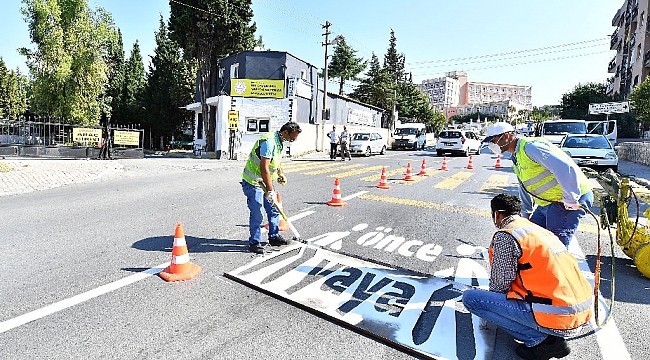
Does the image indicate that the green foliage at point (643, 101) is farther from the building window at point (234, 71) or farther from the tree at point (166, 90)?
the tree at point (166, 90)

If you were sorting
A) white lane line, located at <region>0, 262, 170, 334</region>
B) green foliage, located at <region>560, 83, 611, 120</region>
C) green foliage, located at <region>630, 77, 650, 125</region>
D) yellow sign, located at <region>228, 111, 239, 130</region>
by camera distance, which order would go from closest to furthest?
1. white lane line, located at <region>0, 262, 170, 334</region>
2. green foliage, located at <region>630, 77, 650, 125</region>
3. yellow sign, located at <region>228, 111, 239, 130</region>
4. green foliage, located at <region>560, 83, 611, 120</region>

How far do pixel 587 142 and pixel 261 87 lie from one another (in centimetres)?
1755

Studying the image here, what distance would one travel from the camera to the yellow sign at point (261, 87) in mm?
24500

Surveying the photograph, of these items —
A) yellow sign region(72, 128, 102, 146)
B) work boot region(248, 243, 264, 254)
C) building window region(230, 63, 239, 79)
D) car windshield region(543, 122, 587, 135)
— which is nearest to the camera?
work boot region(248, 243, 264, 254)

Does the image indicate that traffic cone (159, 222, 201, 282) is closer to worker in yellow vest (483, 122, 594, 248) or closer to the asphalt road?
the asphalt road

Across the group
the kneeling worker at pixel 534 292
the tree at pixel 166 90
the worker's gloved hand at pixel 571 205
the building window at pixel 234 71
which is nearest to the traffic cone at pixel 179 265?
the kneeling worker at pixel 534 292

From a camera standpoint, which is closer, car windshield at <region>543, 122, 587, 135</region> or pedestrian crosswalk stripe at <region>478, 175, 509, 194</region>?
pedestrian crosswalk stripe at <region>478, 175, 509, 194</region>

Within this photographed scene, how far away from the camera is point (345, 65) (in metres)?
50.2

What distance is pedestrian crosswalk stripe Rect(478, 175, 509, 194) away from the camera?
36.1 ft

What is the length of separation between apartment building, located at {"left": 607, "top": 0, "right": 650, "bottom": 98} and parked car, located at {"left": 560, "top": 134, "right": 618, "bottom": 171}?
32.8 m

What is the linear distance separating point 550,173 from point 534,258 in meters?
1.35

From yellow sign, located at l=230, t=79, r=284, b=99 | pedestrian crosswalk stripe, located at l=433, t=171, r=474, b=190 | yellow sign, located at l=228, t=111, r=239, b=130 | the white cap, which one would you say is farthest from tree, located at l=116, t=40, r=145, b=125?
the white cap

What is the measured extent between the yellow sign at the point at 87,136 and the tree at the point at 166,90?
19.4 metres

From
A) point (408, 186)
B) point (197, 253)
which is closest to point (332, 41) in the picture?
point (408, 186)
